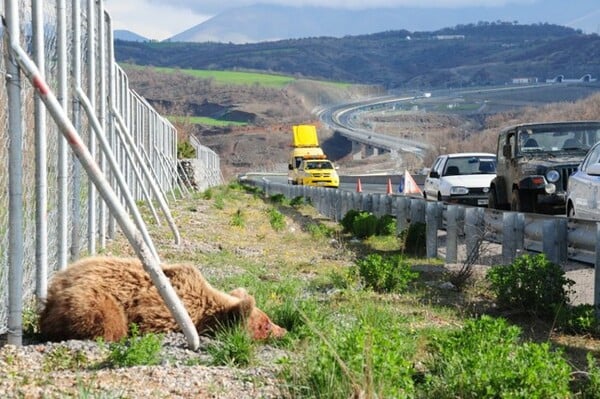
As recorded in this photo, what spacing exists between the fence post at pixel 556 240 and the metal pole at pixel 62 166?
4.99 meters

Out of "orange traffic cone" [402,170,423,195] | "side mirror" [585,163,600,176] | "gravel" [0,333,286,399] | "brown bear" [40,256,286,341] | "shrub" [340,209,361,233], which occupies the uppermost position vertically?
"side mirror" [585,163,600,176]

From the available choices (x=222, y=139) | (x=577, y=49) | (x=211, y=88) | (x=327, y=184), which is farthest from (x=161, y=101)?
(x=577, y=49)

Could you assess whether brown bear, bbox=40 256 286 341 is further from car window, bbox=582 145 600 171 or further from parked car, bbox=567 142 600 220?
car window, bbox=582 145 600 171

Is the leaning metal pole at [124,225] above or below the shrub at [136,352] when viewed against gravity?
A: above

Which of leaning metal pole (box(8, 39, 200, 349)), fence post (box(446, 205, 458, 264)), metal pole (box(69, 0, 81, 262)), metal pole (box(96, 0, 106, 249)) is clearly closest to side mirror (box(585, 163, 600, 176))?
fence post (box(446, 205, 458, 264))

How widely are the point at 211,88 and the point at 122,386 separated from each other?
14380 cm

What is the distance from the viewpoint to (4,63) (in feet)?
23.6

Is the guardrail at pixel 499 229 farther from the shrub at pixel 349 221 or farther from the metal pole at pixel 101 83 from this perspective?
the metal pole at pixel 101 83

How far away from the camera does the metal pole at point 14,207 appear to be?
6848mm

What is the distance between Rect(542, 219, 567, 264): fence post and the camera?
11.1 metres

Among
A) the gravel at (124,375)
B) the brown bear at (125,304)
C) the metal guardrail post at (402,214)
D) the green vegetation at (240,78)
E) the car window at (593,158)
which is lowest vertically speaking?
the metal guardrail post at (402,214)

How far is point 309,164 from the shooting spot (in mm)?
58500

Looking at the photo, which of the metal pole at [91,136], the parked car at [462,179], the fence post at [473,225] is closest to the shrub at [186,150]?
the parked car at [462,179]

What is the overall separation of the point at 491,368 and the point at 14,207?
314 cm
